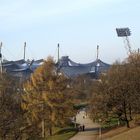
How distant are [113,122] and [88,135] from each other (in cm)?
1309

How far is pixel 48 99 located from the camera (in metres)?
65.4

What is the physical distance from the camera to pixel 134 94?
61688 mm

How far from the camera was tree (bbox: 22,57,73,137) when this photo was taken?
214 feet

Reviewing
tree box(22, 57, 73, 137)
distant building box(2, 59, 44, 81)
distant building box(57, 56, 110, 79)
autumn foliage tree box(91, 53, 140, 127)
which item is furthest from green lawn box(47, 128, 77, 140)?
distant building box(57, 56, 110, 79)

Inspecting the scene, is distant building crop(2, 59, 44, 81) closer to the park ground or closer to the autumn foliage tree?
the park ground

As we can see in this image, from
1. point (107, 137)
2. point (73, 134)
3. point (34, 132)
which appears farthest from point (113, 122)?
point (34, 132)

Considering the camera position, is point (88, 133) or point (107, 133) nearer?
point (107, 133)

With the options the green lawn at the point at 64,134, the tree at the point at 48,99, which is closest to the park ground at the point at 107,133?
the green lawn at the point at 64,134

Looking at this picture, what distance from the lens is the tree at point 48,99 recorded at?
2569 inches

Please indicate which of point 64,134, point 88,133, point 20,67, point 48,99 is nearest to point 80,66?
point 20,67

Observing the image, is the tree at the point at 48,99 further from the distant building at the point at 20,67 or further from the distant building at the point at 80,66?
the distant building at the point at 80,66

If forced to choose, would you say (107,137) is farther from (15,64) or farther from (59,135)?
(15,64)

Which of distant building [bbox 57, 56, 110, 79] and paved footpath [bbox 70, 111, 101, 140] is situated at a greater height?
distant building [bbox 57, 56, 110, 79]

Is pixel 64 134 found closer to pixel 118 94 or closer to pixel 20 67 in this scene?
pixel 118 94
